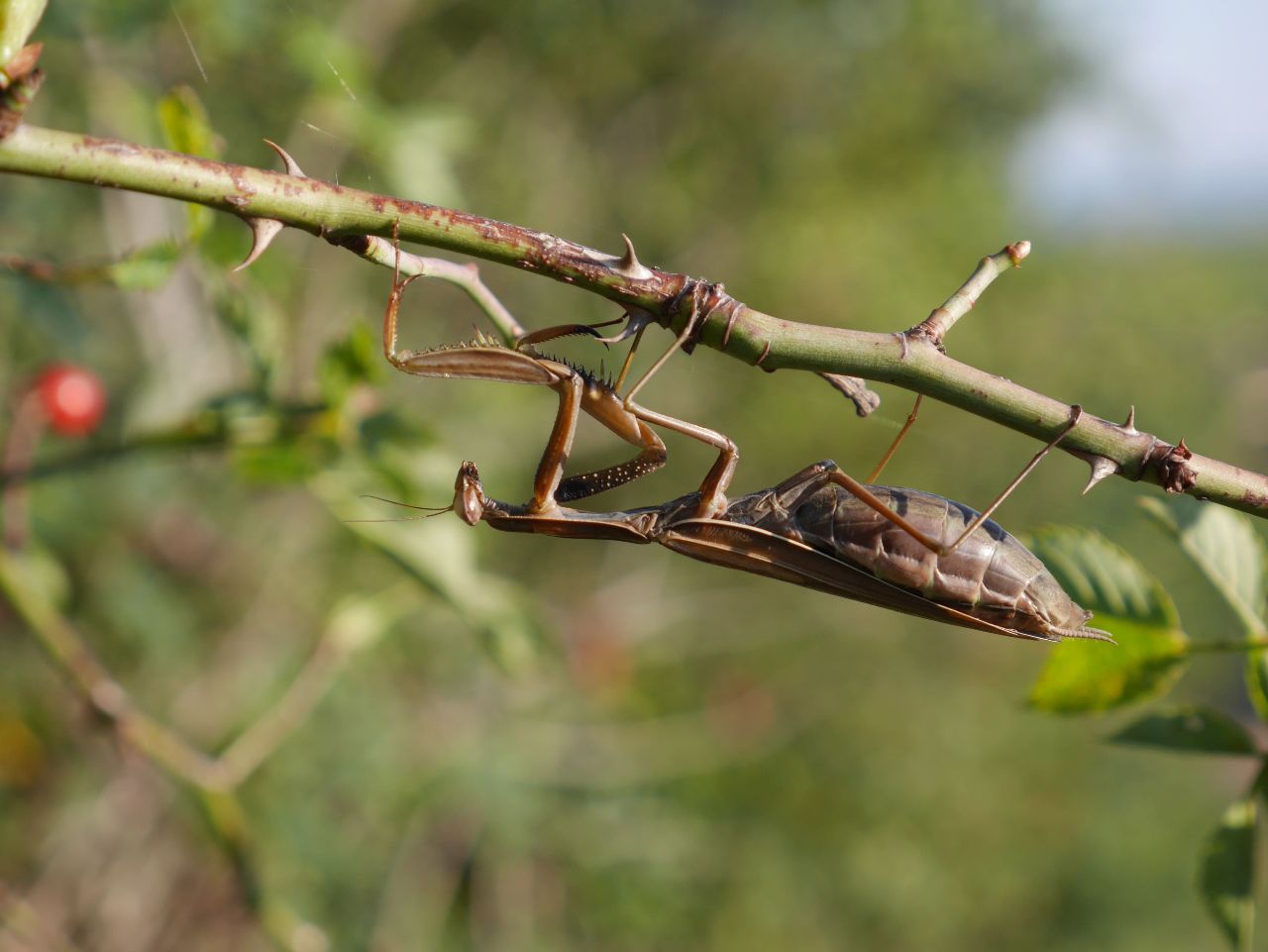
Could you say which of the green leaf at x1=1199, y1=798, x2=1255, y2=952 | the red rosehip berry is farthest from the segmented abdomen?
the red rosehip berry

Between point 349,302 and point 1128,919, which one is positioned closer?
point 349,302

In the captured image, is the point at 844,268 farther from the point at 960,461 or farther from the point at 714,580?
the point at 714,580

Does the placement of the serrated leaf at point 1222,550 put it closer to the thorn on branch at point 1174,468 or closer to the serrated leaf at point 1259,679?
the serrated leaf at point 1259,679

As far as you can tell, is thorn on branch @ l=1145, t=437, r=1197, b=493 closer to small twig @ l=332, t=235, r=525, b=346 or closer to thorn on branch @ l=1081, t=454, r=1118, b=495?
thorn on branch @ l=1081, t=454, r=1118, b=495

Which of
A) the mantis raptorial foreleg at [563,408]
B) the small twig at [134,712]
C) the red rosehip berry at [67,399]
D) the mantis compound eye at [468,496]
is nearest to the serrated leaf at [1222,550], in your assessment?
the mantis raptorial foreleg at [563,408]

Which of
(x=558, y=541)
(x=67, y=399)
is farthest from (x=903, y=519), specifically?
(x=558, y=541)

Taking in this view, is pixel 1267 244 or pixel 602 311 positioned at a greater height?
pixel 1267 244

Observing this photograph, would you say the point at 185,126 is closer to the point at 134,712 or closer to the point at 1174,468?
the point at 134,712

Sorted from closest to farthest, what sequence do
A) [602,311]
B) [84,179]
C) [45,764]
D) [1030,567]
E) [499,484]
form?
[84,179]
[1030,567]
[45,764]
[499,484]
[602,311]

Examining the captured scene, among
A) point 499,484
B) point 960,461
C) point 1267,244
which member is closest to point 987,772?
point 960,461
